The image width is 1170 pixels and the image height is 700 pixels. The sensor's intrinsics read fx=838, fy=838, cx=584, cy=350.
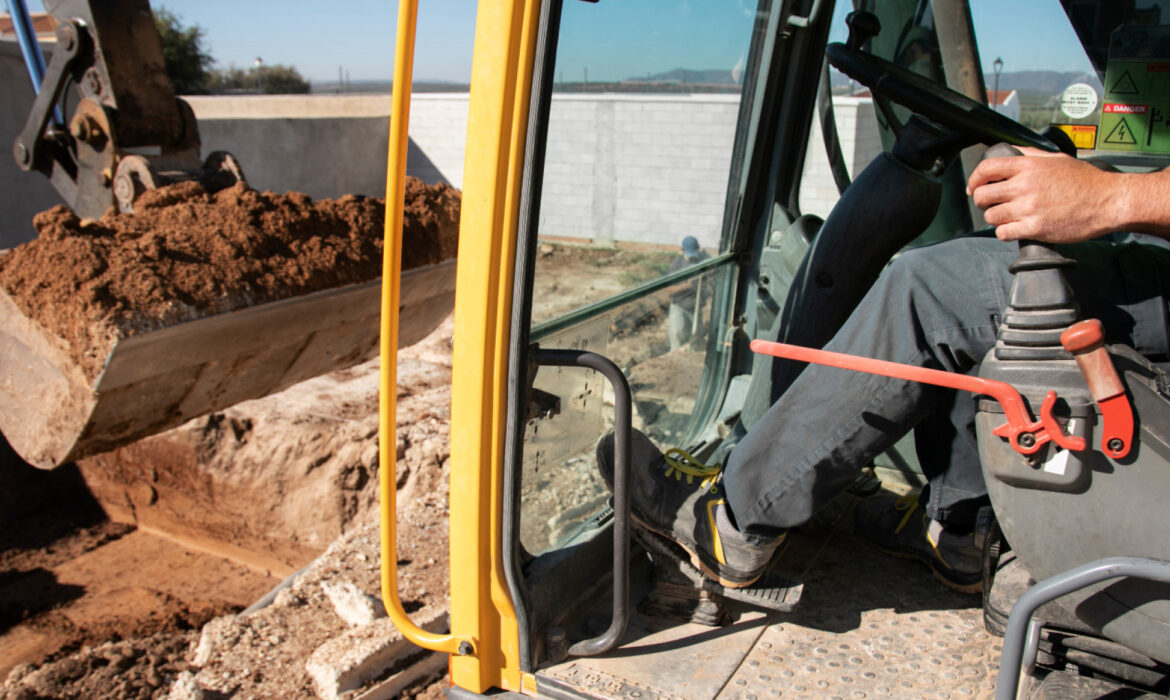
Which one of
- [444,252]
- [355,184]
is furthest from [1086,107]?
[355,184]

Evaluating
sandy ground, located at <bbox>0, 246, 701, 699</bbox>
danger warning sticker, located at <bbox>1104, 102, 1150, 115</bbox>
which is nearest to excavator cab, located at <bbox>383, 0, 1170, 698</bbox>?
danger warning sticker, located at <bbox>1104, 102, 1150, 115</bbox>

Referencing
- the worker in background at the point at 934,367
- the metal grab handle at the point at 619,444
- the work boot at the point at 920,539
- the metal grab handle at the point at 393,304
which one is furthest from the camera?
the work boot at the point at 920,539

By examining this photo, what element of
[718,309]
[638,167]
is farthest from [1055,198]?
[718,309]

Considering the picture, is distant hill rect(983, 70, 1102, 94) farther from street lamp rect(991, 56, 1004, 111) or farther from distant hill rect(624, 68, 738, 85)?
distant hill rect(624, 68, 738, 85)

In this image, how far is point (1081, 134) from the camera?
1.92m

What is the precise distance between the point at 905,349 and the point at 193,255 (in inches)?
91.5

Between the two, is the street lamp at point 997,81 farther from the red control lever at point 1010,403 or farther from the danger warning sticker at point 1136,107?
the red control lever at point 1010,403

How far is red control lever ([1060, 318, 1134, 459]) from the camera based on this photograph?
1150 mm

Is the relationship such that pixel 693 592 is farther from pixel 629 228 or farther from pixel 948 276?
pixel 629 228

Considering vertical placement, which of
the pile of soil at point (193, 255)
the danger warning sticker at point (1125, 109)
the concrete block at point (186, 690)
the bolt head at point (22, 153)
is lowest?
the concrete block at point (186, 690)

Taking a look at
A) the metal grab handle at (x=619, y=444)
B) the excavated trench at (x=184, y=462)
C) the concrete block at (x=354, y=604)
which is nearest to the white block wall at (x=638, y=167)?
the metal grab handle at (x=619, y=444)

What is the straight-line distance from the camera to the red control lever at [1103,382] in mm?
1150

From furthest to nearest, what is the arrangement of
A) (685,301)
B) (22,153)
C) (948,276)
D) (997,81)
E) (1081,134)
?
1. (22,153)
2. (685,301)
3. (997,81)
4. (1081,134)
5. (948,276)

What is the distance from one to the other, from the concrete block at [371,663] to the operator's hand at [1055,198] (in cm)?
227
